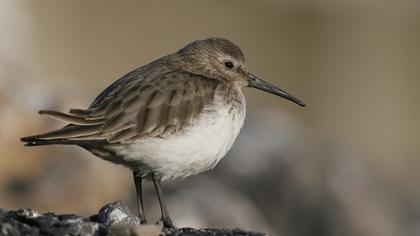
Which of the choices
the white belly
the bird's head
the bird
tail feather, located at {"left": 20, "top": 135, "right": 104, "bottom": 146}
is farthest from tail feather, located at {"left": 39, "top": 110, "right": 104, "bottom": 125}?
the bird's head

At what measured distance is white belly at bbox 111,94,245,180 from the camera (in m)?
11.1

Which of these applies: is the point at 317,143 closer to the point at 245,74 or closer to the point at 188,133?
the point at 245,74

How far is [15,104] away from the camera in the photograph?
1883 centimetres

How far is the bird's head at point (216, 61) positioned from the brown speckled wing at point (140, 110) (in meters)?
0.72

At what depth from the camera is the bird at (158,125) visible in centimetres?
1098

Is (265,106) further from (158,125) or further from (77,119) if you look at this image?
(77,119)

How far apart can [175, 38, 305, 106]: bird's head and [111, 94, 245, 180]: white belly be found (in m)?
1.18

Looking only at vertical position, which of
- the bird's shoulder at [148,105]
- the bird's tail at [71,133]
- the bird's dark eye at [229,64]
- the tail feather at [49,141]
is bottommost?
the tail feather at [49,141]

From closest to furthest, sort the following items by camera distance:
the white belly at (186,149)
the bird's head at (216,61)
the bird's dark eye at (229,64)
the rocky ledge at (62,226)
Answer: the rocky ledge at (62,226) < the white belly at (186,149) < the bird's head at (216,61) < the bird's dark eye at (229,64)

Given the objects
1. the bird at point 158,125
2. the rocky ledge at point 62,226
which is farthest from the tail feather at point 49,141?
the rocky ledge at point 62,226

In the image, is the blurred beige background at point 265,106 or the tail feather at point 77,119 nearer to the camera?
the tail feather at point 77,119

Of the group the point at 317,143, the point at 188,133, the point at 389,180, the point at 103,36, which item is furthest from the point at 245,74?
the point at 103,36

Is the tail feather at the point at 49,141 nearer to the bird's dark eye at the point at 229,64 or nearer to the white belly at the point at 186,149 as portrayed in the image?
the white belly at the point at 186,149

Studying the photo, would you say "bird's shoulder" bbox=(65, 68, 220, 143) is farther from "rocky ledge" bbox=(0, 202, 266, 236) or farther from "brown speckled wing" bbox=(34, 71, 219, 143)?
"rocky ledge" bbox=(0, 202, 266, 236)
